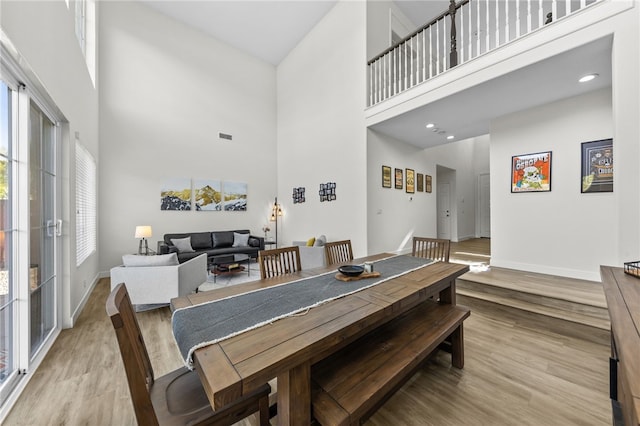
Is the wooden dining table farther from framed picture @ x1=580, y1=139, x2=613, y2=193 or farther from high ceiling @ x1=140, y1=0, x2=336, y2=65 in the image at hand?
high ceiling @ x1=140, y1=0, x2=336, y2=65

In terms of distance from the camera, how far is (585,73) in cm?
296

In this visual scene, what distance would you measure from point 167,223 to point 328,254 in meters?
4.69

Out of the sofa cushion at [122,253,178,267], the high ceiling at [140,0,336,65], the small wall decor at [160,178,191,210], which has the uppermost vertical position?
the high ceiling at [140,0,336,65]

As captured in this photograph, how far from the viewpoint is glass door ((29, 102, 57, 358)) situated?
82.5 inches

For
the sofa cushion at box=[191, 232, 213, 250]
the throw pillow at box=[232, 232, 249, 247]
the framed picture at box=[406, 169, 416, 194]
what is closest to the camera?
the sofa cushion at box=[191, 232, 213, 250]

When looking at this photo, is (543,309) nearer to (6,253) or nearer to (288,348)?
(288,348)

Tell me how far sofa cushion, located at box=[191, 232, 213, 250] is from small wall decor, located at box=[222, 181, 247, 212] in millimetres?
884

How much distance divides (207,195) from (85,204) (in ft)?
8.25

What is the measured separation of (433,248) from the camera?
2.75 meters

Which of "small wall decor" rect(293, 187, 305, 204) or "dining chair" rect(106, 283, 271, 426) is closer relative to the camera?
"dining chair" rect(106, 283, 271, 426)

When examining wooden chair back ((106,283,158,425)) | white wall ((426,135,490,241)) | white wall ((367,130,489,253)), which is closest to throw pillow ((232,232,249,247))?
white wall ((367,130,489,253))

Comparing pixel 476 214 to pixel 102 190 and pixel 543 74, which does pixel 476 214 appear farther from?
pixel 102 190

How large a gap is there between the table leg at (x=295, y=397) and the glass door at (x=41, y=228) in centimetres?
237

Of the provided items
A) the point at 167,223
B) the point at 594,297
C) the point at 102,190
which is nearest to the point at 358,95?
the point at 594,297
